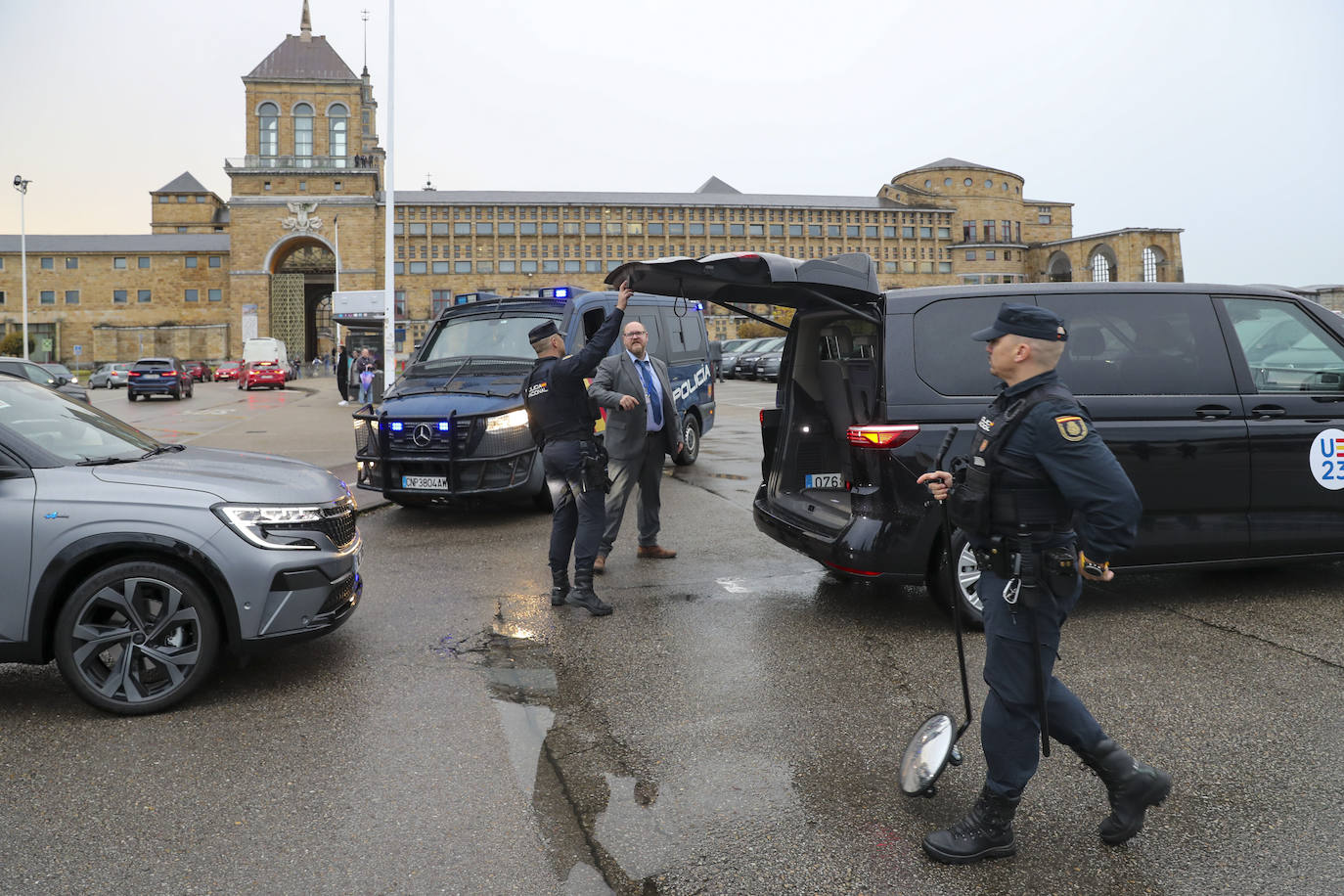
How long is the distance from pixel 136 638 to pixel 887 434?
151 inches

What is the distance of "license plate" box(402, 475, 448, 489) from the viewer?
9188 millimetres

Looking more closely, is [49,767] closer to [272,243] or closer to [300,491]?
[300,491]

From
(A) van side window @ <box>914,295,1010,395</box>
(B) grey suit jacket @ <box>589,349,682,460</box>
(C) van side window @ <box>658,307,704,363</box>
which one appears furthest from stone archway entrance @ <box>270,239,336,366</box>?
(A) van side window @ <box>914,295,1010,395</box>

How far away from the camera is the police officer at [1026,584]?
3.08m

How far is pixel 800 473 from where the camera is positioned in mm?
6730

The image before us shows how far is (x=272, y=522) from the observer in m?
4.65

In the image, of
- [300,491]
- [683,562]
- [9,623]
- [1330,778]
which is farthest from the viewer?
[683,562]

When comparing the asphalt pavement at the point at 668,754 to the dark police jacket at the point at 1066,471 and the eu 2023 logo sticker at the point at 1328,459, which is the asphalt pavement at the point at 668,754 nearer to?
the eu 2023 logo sticker at the point at 1328,459

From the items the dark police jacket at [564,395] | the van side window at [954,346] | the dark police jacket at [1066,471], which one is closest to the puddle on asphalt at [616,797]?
the dark police jacket at [1066,471]

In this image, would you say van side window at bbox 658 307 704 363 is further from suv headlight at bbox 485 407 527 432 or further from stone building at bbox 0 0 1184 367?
stone building at bbox 0 0 1184 367

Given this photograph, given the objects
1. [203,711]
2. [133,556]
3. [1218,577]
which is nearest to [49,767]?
[203,711]

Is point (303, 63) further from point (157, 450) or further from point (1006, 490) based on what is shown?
point (1006, 490)

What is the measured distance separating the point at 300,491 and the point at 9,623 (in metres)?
1.34

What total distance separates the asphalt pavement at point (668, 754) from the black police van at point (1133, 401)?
51 centimetres
